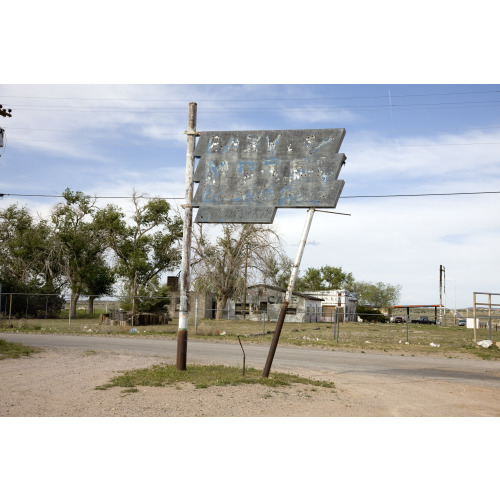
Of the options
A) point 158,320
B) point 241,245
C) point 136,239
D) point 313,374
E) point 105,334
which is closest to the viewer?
point 313,374

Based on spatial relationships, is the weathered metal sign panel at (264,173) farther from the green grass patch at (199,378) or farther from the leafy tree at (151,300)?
the leafy tree at (151,300)

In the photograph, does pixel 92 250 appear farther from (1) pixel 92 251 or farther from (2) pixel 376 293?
(2) pixel 376 293

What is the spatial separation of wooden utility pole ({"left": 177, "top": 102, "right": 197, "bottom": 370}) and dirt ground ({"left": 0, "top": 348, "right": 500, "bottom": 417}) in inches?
65.7

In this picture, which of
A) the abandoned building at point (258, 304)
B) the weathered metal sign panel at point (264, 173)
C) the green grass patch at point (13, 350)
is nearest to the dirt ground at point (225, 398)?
the green grass patch at point (13, 350)

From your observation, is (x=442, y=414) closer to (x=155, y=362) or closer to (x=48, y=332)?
(x=155, y=362)

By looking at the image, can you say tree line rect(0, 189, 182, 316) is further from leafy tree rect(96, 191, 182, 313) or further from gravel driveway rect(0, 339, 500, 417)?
gravel driveway rect(0, 339, 500, 417)

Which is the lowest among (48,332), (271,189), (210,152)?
(48,332)

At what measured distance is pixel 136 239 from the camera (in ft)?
190

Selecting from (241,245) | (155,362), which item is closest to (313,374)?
(155,362)

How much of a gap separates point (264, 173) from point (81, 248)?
49.9m

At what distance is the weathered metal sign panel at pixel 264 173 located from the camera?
11.3 m

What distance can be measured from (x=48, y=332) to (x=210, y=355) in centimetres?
1342

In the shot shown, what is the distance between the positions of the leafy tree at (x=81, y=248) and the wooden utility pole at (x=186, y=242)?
46.8 meters

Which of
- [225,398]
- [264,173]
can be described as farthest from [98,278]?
[225,398]
